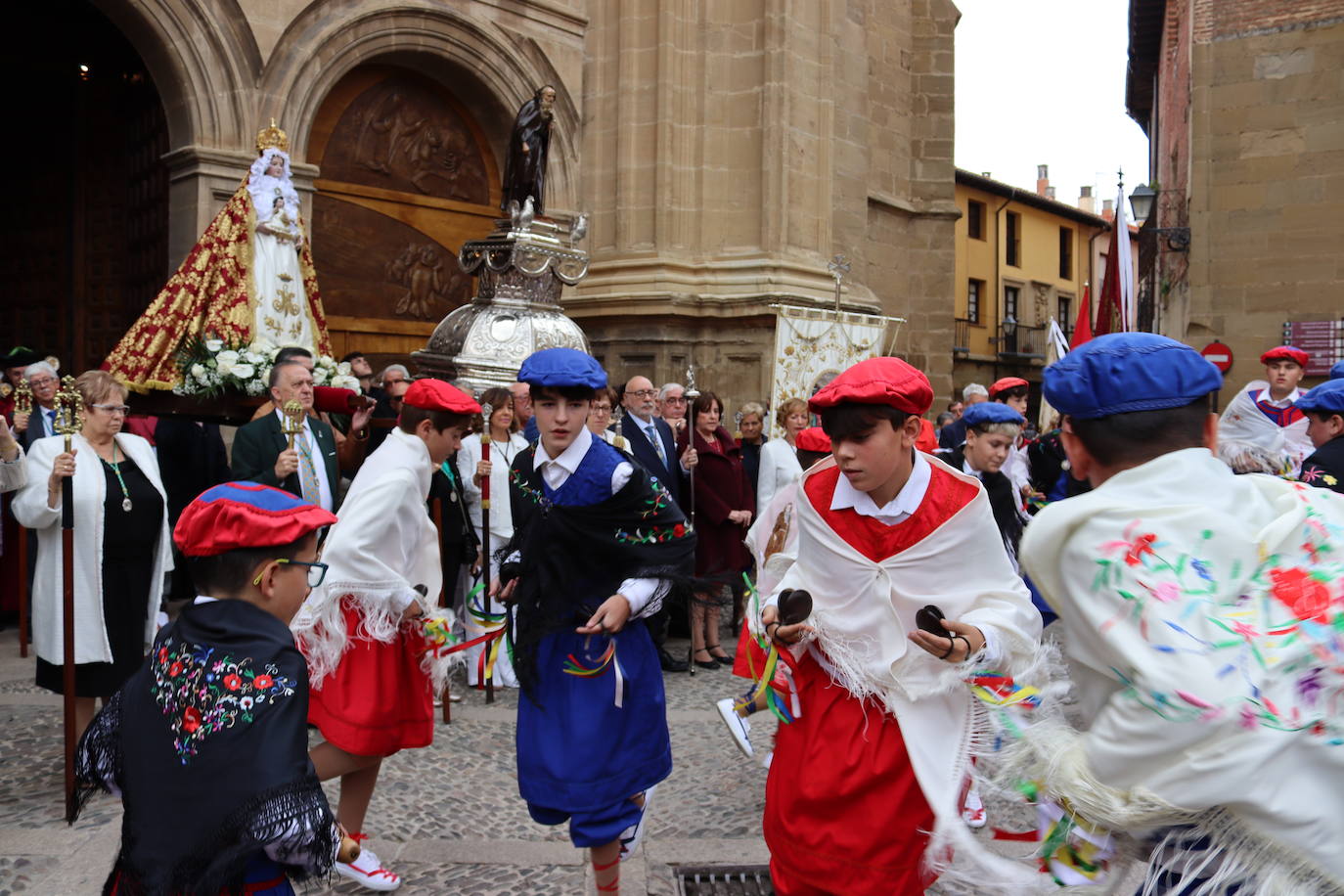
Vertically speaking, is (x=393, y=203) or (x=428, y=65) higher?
(x=428, y=65)

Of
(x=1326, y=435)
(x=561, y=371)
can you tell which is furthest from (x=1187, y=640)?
(x=1326, y=435)

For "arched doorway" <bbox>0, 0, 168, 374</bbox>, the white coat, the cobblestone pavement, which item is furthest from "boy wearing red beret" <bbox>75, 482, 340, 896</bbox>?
"arched doorway" <bbox>0, 0, 168, 374</bbox>

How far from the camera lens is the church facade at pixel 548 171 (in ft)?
43.2

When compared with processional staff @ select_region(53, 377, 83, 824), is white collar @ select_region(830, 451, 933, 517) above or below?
above

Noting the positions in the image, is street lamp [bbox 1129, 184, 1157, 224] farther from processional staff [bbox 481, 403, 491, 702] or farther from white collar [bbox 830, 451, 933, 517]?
white collar [bbox 830, 451, 933, 517]

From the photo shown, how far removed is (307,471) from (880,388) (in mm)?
4620

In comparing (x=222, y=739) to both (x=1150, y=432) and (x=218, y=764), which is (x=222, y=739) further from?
(x=1150, y=432)

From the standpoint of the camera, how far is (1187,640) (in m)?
1.79

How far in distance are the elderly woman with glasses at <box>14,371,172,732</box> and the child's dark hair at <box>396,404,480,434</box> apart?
181cm

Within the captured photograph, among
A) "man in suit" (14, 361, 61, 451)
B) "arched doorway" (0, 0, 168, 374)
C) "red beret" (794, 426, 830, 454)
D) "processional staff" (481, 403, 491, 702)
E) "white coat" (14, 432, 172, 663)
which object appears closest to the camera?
"processional staff" (481, 403, 491, 702)

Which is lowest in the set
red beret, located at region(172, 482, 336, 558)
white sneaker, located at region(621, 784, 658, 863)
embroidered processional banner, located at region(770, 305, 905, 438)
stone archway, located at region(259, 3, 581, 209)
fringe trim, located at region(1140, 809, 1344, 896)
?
white sneaker, located at region(621, 784, 658, 863)

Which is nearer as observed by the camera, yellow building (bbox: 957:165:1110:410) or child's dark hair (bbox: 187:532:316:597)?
child's dark hair (bbox: 187:532:316:597)

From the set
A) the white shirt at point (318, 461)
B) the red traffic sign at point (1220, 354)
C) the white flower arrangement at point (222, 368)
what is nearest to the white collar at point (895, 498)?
the white shirt at point (318, 461)

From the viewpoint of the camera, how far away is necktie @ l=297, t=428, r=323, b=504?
6801 mm
